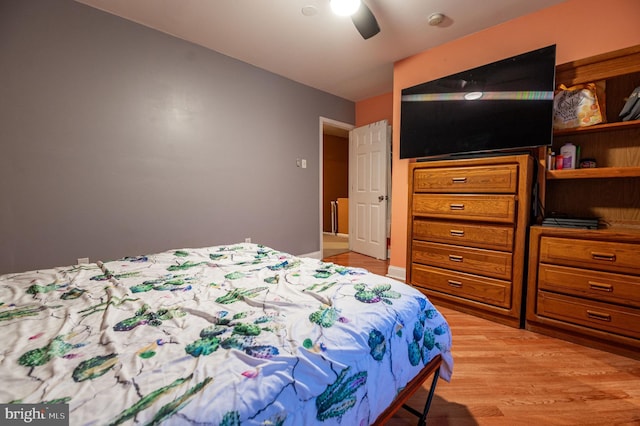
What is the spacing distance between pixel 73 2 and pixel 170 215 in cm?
183

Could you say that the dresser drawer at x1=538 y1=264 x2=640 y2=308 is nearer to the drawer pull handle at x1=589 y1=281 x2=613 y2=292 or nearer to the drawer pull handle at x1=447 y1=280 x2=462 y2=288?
the drawer pull handle at x1=589 y1=281 x2=613 y2=292

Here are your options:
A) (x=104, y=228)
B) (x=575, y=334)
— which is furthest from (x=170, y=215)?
(x=575, y=334)

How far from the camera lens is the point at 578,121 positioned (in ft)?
6.42

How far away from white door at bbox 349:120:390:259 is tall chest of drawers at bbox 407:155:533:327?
1429 mm

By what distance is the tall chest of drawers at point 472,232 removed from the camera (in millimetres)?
2016

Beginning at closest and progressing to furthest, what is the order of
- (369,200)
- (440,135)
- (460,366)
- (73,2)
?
1. (460,366)
2. (73,2)
3. (440,135)
4. (369,200)

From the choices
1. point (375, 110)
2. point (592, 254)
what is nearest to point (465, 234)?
point (592, 254)

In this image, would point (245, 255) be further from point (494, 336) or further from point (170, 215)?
point (494, 336)

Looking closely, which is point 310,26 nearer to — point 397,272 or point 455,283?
point 455,283

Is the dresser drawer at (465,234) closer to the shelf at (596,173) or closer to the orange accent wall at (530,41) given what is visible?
the shelf at (596,173)

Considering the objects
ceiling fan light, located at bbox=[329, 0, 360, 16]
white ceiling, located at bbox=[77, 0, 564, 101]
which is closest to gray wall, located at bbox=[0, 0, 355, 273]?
white ceiling, located at bbox=[77, 0, 564, 101]

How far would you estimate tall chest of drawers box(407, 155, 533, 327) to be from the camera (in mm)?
2016

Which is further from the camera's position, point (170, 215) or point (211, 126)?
point (211, 126)

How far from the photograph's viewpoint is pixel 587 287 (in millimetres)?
1780
